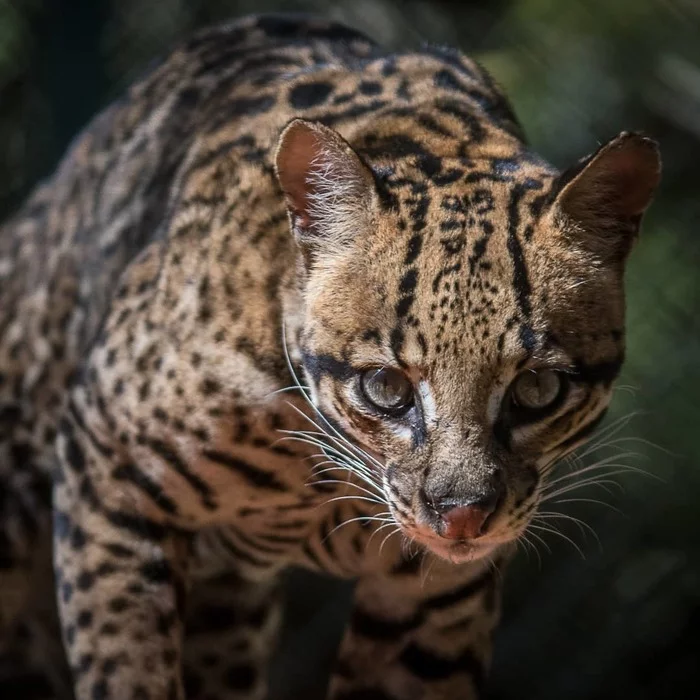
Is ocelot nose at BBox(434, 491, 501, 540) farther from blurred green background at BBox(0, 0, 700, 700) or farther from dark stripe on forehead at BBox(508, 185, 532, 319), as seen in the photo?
blurred green background at BBox(0, 0, 700, 700)

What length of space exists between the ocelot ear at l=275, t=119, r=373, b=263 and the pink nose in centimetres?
49

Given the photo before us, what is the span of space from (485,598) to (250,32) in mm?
1404

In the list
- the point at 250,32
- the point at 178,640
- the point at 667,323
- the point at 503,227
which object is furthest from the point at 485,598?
the point at 667,323

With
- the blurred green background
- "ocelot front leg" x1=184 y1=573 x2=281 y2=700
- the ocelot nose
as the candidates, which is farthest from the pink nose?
the blurred green background

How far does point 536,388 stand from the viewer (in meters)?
2.15

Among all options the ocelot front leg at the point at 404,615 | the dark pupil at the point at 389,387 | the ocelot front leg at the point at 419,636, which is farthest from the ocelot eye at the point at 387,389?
the ocelot front leg at the point at 419,636

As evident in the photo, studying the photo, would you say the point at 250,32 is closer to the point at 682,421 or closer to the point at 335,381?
the point at 335,381

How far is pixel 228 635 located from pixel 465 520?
1.50 meters

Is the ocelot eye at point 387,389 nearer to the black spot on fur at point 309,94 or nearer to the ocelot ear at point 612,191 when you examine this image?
the ocelot ear at point 612,191

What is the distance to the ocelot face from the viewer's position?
2.07 metres

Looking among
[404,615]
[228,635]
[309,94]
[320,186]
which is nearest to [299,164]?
[320,186]

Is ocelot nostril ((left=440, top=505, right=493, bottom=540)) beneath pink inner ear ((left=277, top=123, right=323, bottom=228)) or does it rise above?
beneath

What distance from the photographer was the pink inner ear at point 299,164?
2.22 m

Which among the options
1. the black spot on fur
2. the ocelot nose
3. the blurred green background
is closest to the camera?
the ocelot nose
